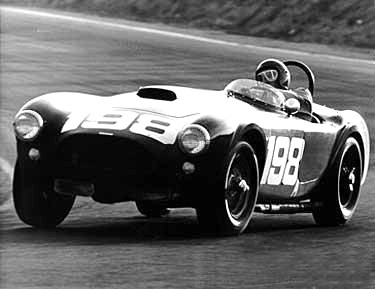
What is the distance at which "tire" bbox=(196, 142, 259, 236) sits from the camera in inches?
289

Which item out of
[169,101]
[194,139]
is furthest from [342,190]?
[194,139]

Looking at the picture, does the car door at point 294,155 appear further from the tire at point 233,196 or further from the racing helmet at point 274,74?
the racing helmet at point 274,74

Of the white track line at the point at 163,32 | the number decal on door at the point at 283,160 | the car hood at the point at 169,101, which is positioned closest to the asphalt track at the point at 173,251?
the number decal on door at the point at 283,160

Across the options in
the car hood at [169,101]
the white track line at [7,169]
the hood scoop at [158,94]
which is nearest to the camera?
the car hood at [169,101]

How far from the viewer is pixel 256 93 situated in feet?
27.5

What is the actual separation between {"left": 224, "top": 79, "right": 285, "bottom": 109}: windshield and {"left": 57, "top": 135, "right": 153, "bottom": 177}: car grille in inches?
46.4

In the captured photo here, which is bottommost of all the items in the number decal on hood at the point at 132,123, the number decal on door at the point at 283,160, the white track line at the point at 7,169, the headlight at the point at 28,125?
the white track line at the point at 7,169

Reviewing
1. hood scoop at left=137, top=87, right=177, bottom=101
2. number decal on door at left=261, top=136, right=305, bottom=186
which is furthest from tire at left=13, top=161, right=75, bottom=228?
number decal on door at left=261, top=136, right=305, bottom=186

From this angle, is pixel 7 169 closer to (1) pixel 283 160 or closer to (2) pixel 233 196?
(1) pixel 283 160

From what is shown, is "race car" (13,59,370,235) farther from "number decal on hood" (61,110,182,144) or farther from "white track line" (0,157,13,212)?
"white track line" (0,157,13,212)

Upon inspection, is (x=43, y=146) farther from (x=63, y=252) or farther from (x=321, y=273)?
(x=321, y=273)

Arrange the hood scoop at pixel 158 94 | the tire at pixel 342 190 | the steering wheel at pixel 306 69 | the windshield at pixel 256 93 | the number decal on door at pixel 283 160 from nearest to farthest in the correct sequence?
the hood scoop at pixel 158 94 < the number decal on door at pixel 283 160 < the windshield at pixel 256 93 < the tire at pixel 342 190 < the steering wheel at pixel 306 69

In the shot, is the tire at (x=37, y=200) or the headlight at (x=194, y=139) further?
the tire at (x=37, y=200)

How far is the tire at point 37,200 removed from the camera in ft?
24.6
